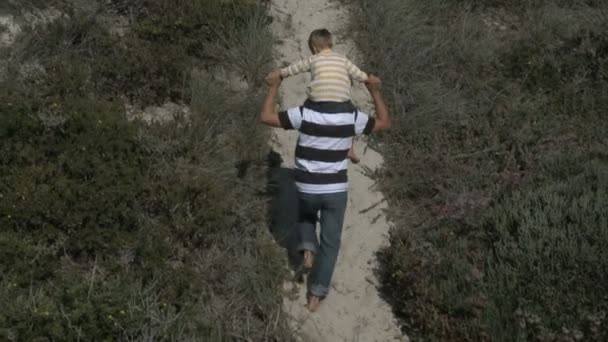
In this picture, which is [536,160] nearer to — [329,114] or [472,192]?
[472,192]

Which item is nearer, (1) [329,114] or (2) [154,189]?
(1) [329,114]

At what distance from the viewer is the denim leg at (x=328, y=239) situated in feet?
18.0

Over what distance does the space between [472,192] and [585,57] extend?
2.52 m

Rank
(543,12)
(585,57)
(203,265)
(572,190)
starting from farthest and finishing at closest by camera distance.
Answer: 1. (543,12)
2. (585,57)
3. (572,190)
4. (203,265)

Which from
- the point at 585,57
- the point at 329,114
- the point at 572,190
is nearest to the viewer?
the point at 329,114

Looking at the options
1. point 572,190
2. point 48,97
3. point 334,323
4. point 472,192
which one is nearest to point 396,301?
point 334,323

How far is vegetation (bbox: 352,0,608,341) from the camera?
5598 mm

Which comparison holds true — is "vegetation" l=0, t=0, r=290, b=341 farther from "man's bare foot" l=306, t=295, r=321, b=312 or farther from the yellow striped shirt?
the yellow striped shirt

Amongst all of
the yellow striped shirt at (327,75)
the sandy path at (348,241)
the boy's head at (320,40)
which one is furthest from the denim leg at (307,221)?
the boy's head at (320,40)

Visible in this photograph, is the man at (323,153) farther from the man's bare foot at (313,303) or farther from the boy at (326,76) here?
the man's bare foot at (313,303)

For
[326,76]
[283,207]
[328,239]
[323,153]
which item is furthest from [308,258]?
[326,76]

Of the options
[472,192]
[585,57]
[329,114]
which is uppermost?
[329,114]

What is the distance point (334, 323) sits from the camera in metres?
5.96

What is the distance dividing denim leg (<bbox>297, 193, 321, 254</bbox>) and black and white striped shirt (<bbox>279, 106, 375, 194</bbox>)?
0.27 feet
